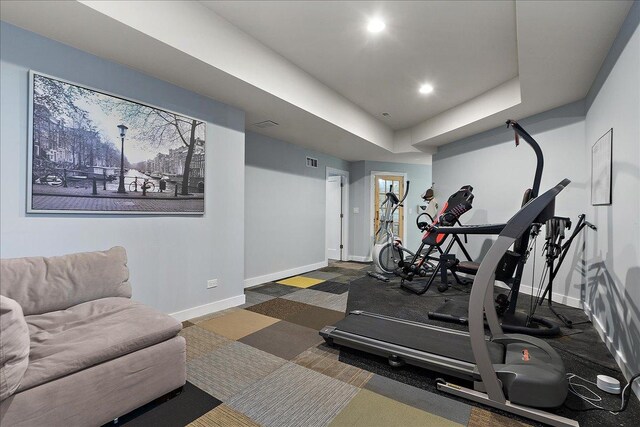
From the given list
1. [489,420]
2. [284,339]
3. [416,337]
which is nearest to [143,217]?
[284,339]

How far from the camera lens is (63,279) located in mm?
2086

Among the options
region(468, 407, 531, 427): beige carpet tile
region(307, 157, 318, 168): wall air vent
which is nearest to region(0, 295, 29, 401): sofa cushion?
region(468, 407, 531, 427): beige carpet tile

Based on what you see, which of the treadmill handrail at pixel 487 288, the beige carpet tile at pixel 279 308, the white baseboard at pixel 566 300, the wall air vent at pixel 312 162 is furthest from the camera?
the wall air vent at pixel 312 162

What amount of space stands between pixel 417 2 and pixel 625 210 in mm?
2303

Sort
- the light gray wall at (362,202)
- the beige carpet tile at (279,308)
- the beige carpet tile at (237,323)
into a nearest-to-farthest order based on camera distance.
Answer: the beige carpet tile at (237,323) < the beige carpet tile at (279,308) < the light gray wall at (362,202)

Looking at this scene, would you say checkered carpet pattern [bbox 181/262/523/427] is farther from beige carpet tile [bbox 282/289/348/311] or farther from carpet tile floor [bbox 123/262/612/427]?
beige carpet tile [bbox 282/289/348/311]

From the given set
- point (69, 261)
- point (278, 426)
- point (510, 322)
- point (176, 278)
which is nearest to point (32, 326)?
point (69, 261)

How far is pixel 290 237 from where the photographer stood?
18.0ft

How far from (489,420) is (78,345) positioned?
2294mm

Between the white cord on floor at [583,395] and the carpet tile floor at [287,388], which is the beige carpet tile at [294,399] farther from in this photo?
the white cord on floor at [583,395]

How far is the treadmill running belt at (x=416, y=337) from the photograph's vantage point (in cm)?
212

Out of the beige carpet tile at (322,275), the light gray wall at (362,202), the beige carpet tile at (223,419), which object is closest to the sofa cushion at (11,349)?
the beige carpet tile at (223,419)

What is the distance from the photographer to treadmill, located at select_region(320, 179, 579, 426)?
65.6 inches

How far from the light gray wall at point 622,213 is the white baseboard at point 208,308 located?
11.7 ft
